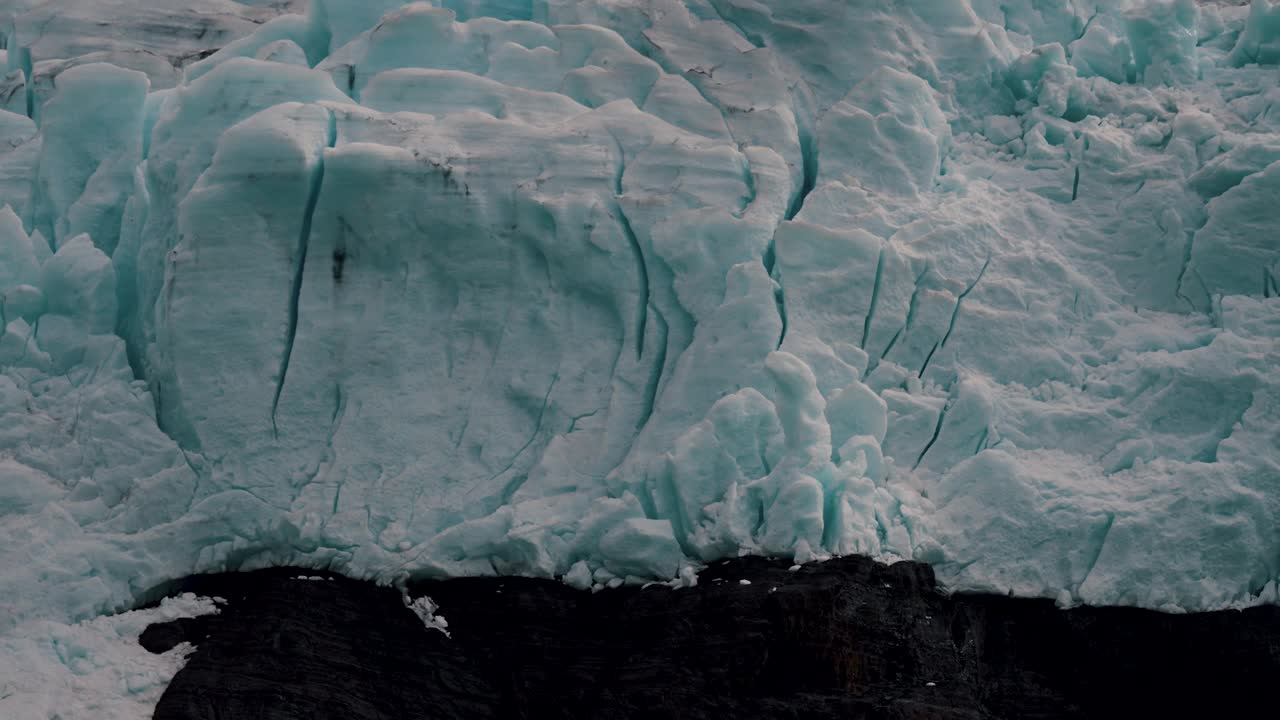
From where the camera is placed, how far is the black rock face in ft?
20.7

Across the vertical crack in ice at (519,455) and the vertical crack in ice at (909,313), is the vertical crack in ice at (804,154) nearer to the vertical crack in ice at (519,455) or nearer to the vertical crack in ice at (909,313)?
the vertical crack in ice at (909,313)

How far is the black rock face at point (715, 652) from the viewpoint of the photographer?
6312 mm

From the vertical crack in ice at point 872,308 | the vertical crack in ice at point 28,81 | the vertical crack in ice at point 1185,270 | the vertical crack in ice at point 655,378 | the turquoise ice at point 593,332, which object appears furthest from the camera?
the vertical crack in ice at point 28,81

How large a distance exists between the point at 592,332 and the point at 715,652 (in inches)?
82.0

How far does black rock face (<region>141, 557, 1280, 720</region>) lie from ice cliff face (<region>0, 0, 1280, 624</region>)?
197 mm

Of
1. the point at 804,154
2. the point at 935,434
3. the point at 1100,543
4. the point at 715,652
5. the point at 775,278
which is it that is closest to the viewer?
the point at 715,652

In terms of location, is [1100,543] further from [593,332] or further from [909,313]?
[593,332]

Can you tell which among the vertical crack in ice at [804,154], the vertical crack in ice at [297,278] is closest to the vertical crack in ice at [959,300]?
the vertical crack in ice at [804,154]

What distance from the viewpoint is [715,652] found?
6.39 m

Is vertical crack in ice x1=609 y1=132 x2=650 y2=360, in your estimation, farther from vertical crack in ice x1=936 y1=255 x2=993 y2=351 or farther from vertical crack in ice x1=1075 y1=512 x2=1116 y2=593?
vertical crack in ice x1=1075 y1=512 x2=1116 y2=593

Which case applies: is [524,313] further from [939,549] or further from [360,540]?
[939,549]

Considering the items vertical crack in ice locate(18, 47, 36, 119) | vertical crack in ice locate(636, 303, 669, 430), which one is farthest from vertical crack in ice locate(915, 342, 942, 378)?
vertical crack in ice locate(18, 47, 36, 119)

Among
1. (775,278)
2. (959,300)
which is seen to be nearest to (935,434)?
(959,300)

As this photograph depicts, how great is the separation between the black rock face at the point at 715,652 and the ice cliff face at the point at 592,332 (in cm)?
20
